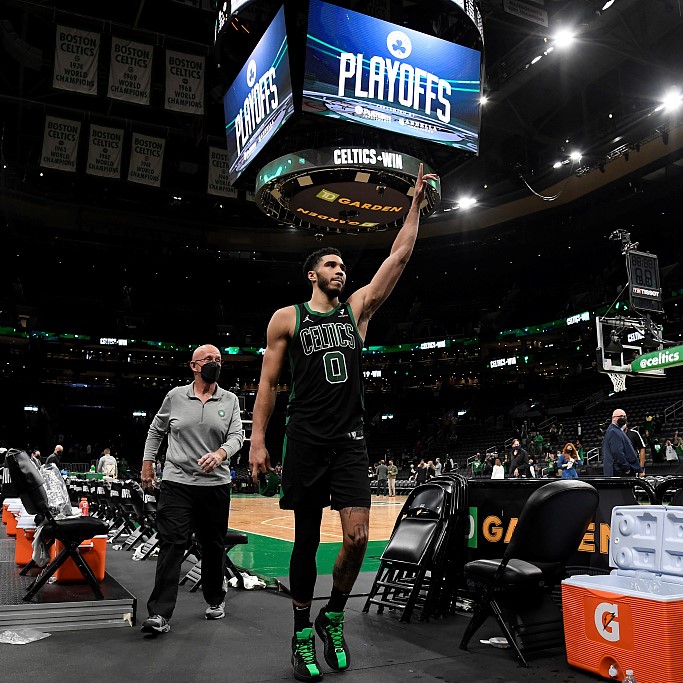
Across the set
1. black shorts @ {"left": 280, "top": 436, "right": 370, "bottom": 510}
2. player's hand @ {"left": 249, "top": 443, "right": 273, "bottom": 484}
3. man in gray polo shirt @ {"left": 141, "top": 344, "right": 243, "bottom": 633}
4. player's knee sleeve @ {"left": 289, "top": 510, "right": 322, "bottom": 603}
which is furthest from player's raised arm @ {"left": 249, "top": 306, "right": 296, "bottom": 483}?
man in gray polo shirt @ {"left": 141, "top": 344, "right": 243, "bottom": 633}

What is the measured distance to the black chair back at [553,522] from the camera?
3.01 metres

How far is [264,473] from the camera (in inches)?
116

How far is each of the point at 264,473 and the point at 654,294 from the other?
8.23m

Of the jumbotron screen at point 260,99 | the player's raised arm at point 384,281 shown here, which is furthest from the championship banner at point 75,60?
the player's raised arm at point 384,281

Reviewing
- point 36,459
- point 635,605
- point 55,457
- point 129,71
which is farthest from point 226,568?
point 129,71

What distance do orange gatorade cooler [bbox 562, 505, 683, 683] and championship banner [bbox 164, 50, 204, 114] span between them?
38.2ft

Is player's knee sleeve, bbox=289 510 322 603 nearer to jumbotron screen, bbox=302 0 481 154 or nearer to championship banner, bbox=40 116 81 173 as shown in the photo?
jumbotron screen, bbox=302 0 481 154

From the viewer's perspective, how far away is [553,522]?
3049 millimetres

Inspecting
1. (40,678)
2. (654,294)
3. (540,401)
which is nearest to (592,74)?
(654,294)

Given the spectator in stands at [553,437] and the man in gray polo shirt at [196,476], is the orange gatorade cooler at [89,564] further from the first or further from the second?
the spectator in stands at [553,437]

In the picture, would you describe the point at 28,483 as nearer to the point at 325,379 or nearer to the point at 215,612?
the point at 215,612

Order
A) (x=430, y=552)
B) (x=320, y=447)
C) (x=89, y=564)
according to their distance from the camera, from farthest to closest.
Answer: (x=89, y=564)
(x=430, y=552)
(x=320, y=447)

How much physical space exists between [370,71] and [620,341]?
5.29 meters

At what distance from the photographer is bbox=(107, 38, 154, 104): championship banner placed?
478 inches
